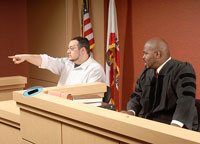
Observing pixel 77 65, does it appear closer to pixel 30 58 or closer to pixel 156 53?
pixel 30 58

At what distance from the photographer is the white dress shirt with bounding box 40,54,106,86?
400 centimetres

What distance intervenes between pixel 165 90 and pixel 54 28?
3790 millimetres

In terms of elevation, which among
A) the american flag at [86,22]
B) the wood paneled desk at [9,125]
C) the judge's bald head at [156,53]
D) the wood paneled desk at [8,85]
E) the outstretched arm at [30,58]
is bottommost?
the wood paneled desk at [9,125]

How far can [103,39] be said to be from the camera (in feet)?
19.4

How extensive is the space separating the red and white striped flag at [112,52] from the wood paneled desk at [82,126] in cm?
293

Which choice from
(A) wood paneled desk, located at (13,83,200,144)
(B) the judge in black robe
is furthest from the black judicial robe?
(A) wood paneled desk, located at (13,83,200,144)

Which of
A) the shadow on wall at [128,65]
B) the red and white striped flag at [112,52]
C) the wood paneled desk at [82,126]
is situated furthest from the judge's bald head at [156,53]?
the shadow on wall at [128,65]

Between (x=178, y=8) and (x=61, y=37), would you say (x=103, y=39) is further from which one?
(x=178, y=8)

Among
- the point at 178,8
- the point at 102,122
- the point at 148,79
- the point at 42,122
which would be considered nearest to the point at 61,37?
the point at 178,8

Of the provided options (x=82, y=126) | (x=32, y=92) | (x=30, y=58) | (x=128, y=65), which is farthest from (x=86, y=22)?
(x=82, y=126)

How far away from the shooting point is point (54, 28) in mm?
6262

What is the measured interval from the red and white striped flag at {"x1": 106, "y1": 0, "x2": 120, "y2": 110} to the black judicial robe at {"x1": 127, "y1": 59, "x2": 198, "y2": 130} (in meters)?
2.28

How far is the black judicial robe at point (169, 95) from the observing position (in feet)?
8.55

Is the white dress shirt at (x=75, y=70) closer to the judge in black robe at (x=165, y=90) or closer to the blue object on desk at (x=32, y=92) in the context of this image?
the judge in black robe at (x=165, y=90)
